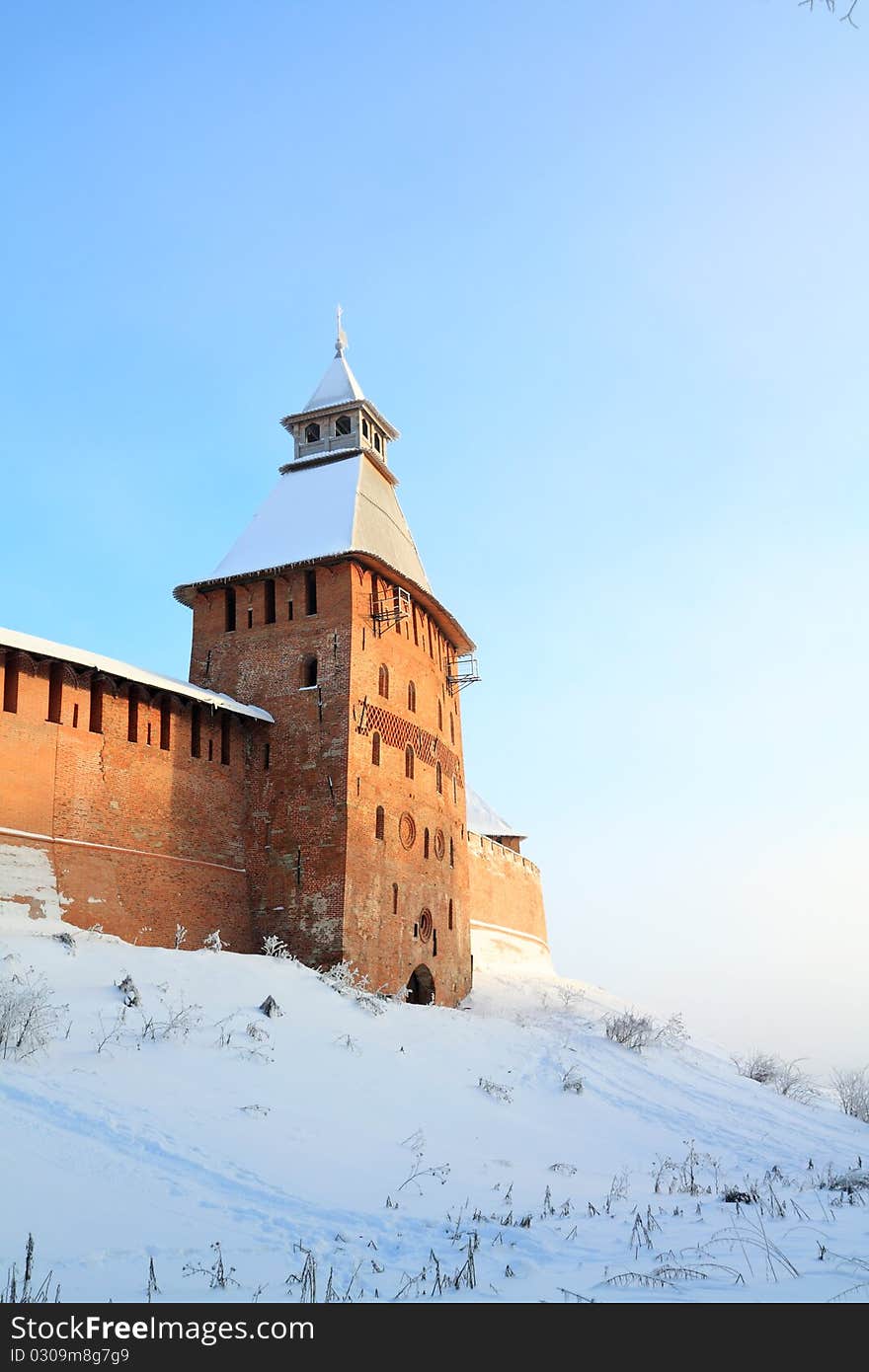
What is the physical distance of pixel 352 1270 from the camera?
6.21 meters

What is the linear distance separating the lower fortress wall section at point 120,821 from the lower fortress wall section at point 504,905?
1355 centimetres

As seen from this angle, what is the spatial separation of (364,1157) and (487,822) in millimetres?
33621

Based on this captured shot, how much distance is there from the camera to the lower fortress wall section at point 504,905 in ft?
117

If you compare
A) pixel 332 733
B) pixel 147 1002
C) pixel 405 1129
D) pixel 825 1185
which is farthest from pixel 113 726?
pixel 825 1185

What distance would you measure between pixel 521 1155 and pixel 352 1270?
5154mm

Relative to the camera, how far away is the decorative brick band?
929 inches

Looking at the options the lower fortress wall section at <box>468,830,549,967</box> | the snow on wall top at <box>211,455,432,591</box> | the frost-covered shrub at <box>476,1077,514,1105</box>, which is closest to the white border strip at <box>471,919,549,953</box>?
the lower fortress wall section at <box>468,830,549,967</box>

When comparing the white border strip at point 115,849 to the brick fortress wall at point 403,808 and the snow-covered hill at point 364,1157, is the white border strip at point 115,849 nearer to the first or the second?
the snow-covered hill at point 364,1157

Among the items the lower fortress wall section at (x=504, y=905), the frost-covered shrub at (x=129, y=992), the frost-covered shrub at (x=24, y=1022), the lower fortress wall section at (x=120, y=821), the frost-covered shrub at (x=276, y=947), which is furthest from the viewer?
the lower fortress wall section at (x=504, y=905)

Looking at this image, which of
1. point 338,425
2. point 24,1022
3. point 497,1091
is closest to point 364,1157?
point 24,1022

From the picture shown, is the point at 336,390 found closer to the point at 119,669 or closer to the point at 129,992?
the point at 119,669

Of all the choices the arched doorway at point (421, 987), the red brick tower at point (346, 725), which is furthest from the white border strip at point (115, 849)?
the arched doorway at point (421, 987)

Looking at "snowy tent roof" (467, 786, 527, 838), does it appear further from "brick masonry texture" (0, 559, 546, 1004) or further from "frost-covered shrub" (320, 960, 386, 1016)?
"frost-covered shrub" (320, 960, 386, 1016)
